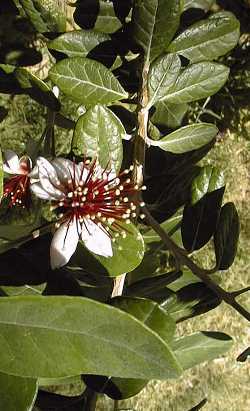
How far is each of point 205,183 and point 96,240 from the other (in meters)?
0.23

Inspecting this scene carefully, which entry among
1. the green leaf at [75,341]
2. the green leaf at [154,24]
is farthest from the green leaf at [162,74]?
the green leaf at [75,341]

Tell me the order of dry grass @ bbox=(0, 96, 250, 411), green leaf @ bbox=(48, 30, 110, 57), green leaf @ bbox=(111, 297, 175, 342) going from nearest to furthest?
green leaf @ bbox=(111, 297, 175, 342)
green leaf @ bbox=(48, 30, 110, 57)
dry grass @ bbox=(0, 96, 250, 411)

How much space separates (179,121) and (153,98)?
7.4 inches

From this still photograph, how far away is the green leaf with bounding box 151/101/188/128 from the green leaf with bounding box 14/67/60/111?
0.66 ft

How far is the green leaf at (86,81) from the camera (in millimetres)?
1138

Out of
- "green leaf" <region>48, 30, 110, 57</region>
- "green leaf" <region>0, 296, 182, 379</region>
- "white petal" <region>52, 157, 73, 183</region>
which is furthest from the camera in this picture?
"green leaf" <region>48, 30, 110, 57</region>

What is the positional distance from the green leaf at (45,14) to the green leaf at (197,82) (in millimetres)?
248

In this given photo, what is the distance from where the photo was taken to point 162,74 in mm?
1164

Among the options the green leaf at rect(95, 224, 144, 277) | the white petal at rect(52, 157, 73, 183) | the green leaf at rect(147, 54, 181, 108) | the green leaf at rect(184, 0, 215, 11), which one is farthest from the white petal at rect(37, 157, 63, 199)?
the green leaf at rect(184, 0, 215, 11)

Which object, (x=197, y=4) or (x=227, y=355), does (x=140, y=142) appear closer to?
(x=197, y=4)

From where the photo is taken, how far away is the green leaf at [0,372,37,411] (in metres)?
0.79

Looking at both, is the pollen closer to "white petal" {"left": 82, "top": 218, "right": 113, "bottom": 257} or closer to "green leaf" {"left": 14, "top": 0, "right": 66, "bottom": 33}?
"white petal" {"left": 82, "top": 218, "right": 113, "bottom": 257}

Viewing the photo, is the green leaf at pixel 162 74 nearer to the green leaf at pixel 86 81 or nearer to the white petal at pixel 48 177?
the green leaf at pixel 86 81

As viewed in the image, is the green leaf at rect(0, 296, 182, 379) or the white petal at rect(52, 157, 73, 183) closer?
the green leaf at rect(0, 296, 182, 379)
